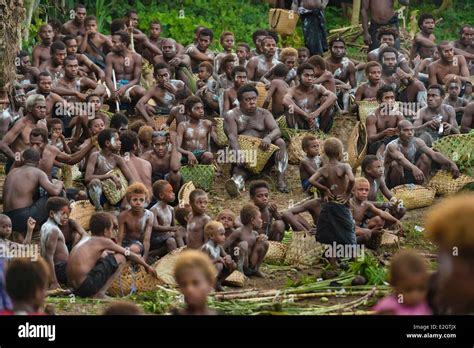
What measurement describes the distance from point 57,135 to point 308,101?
3129 mm

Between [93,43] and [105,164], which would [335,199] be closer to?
[105,164]

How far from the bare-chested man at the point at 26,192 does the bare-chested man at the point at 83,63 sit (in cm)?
432

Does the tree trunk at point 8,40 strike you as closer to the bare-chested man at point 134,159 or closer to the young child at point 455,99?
the bare-chested man at point 134,159

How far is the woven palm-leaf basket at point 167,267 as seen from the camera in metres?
13.0

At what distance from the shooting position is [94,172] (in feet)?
49.4

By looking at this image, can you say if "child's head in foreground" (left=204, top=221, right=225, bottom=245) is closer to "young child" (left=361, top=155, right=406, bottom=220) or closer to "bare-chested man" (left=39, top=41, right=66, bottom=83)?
"young child" (left=361, top=155, right=406, bottom=220)

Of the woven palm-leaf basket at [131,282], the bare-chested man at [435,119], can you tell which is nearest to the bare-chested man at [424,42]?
the bare-chested man at [435,119]

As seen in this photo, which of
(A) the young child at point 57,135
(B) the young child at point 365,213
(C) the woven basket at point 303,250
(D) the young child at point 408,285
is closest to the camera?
(D) the young child at point 408,285

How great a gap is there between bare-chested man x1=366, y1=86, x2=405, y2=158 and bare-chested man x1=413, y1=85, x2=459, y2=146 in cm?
35

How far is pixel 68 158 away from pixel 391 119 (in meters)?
3.86

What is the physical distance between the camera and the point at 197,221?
1362 cm

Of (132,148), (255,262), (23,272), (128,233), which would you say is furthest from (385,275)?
(23,272)

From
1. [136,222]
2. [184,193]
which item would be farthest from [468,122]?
[136,222]

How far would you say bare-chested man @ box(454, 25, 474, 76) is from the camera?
2008 centimetres
